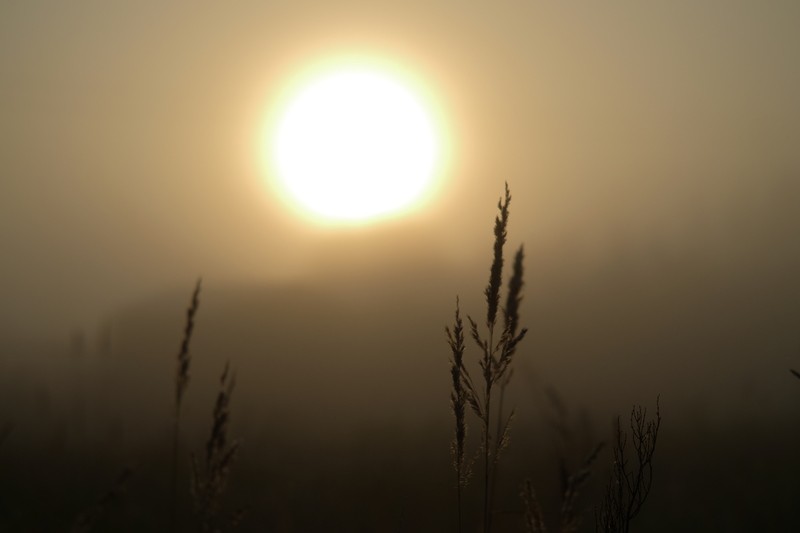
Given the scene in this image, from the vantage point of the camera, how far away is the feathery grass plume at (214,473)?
9.43 feet

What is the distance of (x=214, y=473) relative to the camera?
115 inches

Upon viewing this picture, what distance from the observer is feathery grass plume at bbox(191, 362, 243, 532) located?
9.43ft

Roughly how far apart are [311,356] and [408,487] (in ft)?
51.1

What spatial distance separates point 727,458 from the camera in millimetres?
9094

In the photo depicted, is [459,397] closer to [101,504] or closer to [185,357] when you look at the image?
[101,504]

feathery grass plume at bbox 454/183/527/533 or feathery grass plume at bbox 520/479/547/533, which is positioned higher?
feathery grass plume at bbox 454/183/527/533

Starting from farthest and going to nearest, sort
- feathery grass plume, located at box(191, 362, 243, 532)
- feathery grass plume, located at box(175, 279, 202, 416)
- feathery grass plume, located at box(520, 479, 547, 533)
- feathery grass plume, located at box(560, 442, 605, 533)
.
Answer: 1. feathery grass plume, located at box(175, 279, 202, 416)
2. feathery grass plume, located at box(191, 362, 243, 532)
3. feathery grass plume, located at box(520, 479, 547, 533)
4. feathery grass plume, located at box(560, 442, 605, 533)

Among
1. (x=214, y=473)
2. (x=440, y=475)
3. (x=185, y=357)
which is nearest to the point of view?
(x=214, y=473)

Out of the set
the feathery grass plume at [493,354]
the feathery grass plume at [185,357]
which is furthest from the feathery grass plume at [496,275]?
the feathery grass plume at [185,357]

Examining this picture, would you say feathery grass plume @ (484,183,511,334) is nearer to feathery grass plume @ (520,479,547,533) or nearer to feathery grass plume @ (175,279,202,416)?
feathery grass plume @ (520,479,547,533)

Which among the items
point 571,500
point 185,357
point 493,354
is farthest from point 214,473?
point 571,500

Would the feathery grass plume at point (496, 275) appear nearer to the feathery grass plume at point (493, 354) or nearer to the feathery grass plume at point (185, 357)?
the feathery grass plume at point (493, 354)

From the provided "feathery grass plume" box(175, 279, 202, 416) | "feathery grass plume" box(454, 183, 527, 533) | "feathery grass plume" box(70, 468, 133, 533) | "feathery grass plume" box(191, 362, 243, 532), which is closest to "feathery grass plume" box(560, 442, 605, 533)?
"feathery grass plume" box(454, 183, 527, 533)

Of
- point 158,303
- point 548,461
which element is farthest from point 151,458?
point 158,303
